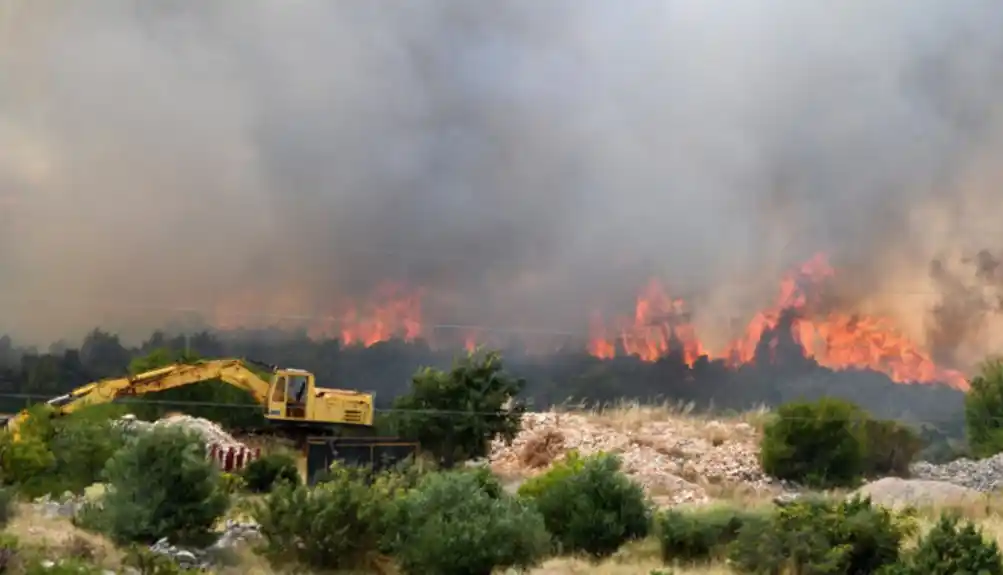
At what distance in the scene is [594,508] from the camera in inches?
670

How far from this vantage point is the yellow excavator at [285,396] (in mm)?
24422

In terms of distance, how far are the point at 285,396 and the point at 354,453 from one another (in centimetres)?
244

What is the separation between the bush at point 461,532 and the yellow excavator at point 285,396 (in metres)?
9.27

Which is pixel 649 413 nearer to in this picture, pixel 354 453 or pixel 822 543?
pixel 354 453

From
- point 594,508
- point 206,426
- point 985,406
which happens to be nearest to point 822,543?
point 594,508

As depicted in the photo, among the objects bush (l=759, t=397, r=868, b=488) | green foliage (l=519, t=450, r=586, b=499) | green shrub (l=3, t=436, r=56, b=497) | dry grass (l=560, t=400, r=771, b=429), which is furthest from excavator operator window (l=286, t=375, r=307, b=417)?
bush (l=759, t=397, r=868, b=488)

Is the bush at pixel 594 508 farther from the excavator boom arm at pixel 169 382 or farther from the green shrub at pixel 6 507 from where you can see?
the excavator boom arm at pixel 169 382

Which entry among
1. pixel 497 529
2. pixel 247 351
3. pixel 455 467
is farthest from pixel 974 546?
pixel 247 351

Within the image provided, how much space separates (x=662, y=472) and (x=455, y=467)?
15.9ft

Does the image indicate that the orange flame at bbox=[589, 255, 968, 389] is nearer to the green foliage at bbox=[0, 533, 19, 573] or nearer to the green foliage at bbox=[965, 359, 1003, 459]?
the green foliage at bbox=[965, 359, 1003, 459]

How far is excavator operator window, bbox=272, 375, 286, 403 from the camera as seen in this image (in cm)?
2472

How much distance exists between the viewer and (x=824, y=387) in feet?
93.0

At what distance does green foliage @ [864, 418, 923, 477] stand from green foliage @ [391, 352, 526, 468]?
8839mm

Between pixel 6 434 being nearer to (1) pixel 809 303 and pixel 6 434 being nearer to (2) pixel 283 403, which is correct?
(2) pixel 283 403
